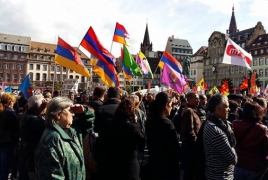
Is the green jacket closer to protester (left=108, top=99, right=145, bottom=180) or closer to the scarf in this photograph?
protester (left=108, top=99, right=145, bottom=180)

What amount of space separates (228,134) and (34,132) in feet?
8.39

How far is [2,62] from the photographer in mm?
79375

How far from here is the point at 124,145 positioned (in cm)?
409

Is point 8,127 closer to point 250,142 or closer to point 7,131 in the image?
point 7,131

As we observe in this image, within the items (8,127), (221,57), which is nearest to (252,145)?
(8,127)

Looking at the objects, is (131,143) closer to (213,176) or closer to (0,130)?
(213,176)

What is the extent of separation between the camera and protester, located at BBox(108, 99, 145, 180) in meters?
4.09

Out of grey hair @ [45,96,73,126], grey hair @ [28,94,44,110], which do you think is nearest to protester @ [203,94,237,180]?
grey hair @ [45,96,73,126]

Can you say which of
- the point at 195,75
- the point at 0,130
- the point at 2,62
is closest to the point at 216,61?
the point at 195,75

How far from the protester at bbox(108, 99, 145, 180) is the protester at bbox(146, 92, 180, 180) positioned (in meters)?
0.22

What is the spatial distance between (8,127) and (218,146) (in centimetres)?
398

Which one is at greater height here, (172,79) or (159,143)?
(172,79)

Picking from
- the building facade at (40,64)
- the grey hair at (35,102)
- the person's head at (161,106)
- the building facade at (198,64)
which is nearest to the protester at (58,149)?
the grey hair at (35,102)

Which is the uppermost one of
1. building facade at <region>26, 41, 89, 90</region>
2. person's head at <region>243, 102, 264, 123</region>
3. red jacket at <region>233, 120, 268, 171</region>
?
building facade at <region>26, 41, 89, 90</region>
